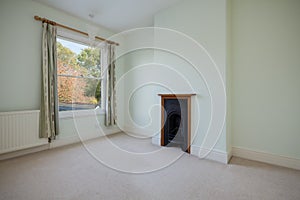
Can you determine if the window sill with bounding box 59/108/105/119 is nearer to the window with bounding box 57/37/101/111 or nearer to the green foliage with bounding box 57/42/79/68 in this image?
the window with bounding box 57/37/101/111

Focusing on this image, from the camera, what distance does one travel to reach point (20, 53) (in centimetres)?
244

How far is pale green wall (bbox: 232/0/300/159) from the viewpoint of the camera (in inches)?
80.3

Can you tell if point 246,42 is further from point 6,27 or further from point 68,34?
point 6,27

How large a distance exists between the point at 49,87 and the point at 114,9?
6.33 ft

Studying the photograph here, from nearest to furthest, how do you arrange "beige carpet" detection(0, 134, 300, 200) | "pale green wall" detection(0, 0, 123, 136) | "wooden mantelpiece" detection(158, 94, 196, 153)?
"beige carpet" detection(0, 134, 300, 200), "pale green wall" detection(0, 0, 123, 136), "wooden mantelpiece" detection(158, 94, 196, 153)

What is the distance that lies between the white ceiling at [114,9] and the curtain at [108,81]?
632 mm

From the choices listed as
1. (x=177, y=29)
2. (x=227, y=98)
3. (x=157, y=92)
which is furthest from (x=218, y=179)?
(x=177, y=29)

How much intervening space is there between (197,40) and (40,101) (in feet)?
9.69

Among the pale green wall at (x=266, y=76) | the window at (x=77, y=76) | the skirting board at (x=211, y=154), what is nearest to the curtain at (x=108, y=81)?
the window at (x=77, y=76)

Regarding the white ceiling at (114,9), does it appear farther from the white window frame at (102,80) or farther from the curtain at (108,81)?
the curtain at (108,81)

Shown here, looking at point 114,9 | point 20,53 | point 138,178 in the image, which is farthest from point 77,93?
point 138,178

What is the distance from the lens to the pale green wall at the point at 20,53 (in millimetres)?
2287

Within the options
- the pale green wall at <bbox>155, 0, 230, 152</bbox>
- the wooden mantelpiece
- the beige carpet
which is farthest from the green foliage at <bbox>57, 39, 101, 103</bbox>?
the pale green wall at <bbox>155, 0, 230, 152</bbox>

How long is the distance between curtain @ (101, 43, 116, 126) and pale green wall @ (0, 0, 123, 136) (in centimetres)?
122
